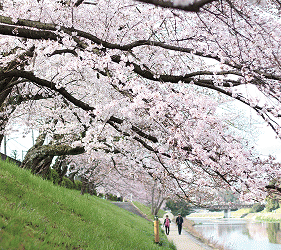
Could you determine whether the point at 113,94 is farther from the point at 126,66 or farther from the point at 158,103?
the point at 158,103

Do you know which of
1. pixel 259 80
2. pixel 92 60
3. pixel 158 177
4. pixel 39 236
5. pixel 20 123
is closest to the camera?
pixel 39 236

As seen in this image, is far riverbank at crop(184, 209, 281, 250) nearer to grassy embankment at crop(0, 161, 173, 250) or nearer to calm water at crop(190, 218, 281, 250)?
calm water at crop(190, 218, 281, 250)

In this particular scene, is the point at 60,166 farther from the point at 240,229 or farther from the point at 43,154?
the point at 240,229

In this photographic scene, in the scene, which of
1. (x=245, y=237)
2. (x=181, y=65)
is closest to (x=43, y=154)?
(x=181, y=65)

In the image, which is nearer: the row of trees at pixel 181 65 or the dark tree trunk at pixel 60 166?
the row of trees at pixel 181 65

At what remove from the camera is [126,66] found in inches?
238

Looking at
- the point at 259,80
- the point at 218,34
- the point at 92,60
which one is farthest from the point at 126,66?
the point at 259,80

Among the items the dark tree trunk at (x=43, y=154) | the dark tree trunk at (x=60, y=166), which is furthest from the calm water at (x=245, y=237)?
the dark tree trunk at (x=43, y=154)

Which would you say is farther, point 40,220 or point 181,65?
Answer: point 181,65

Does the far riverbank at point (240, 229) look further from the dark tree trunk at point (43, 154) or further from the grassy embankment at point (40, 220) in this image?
the grassy embankment at point (40, 220)

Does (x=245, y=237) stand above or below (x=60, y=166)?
below

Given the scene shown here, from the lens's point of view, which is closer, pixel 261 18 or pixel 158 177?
pixel 261 18

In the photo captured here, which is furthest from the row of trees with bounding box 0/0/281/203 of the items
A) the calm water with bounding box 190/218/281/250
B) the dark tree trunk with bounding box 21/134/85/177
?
the calm water with bounding box 190/218/281/250

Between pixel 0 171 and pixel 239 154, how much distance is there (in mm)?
5351
